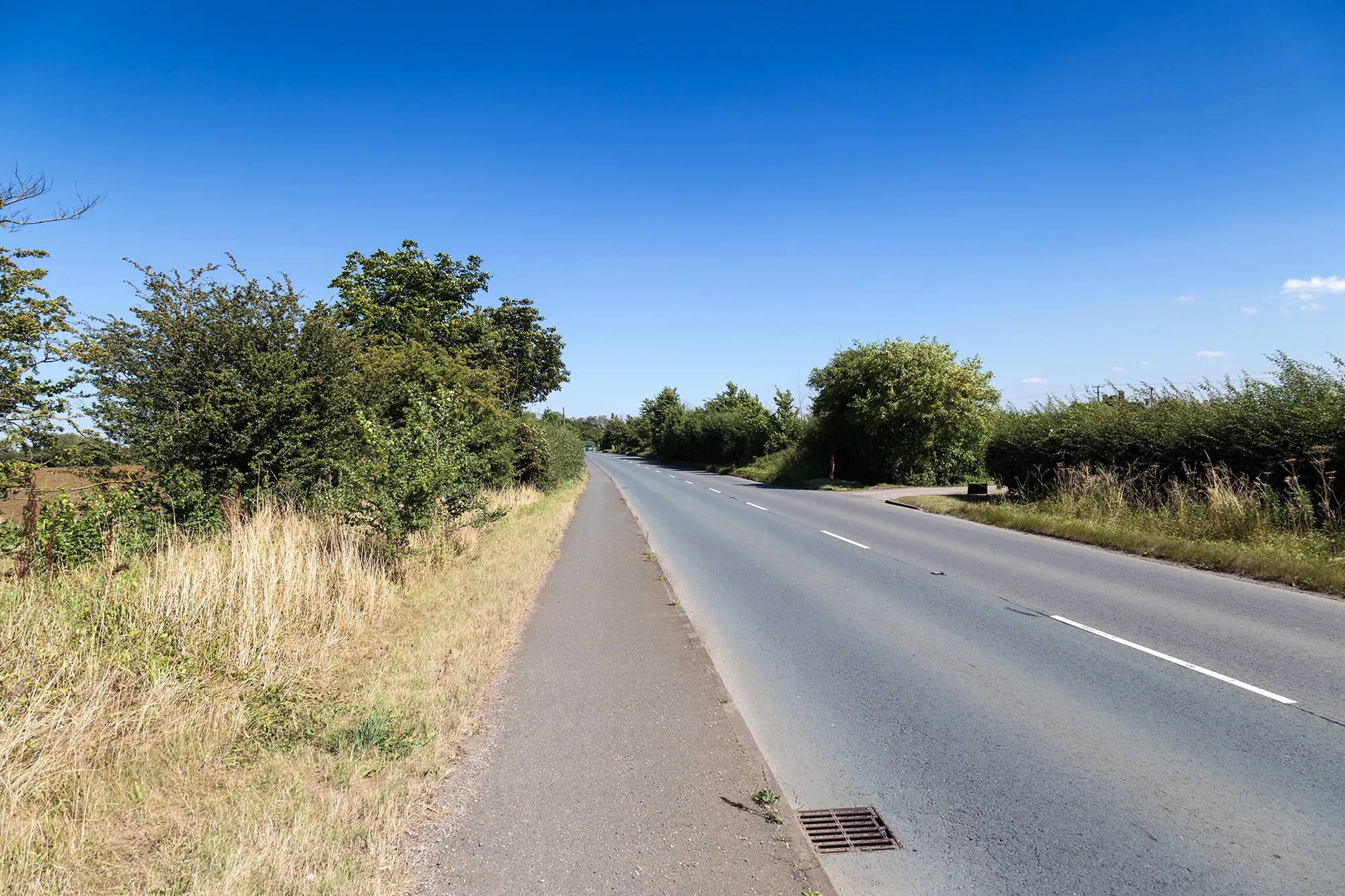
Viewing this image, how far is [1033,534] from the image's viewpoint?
43.3ft

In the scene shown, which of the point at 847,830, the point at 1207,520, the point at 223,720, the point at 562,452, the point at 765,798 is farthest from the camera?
the point at 562,452

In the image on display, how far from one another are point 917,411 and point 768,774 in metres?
25.8

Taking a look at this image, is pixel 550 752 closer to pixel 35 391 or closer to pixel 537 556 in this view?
pixel 537 556

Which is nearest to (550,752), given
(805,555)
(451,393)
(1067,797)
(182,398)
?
(1067,797)

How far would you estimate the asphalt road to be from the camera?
299 cm

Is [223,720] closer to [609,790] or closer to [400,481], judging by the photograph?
[609,790]

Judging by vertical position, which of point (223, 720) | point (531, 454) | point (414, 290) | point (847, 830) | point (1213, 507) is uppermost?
point (414, 290)

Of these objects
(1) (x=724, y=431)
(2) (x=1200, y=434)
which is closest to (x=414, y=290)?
(1) (x=724, y=431)

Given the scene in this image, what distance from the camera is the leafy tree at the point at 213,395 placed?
28.8 ft

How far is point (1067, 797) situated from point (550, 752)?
Result: 289 centimetres

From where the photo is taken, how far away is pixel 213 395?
8.96 metres

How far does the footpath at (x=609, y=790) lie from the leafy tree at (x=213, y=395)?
5.22 m

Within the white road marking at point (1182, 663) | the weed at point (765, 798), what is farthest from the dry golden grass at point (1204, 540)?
the weed at point (765, 798)

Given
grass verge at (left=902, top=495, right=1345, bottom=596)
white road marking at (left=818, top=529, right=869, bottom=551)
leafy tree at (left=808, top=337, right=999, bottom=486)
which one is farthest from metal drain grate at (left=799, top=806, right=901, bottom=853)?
leafy tree at (left=808, top=337, right=999, bottom=486)
